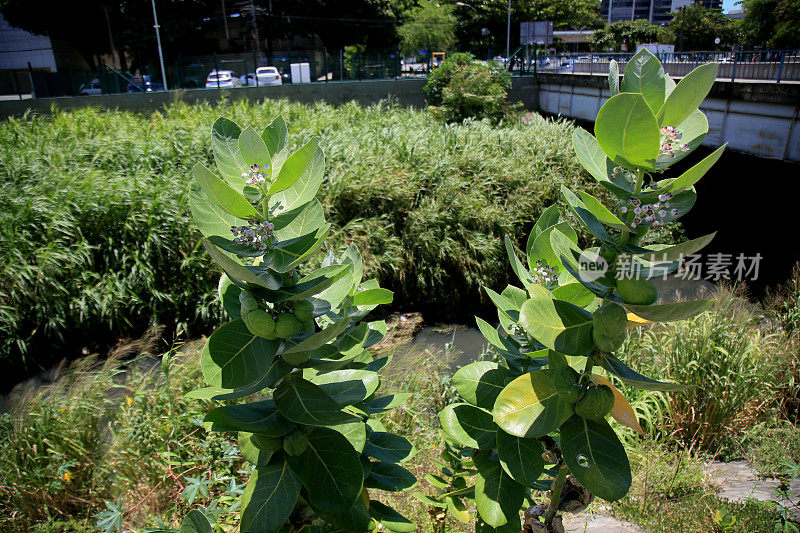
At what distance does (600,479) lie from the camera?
1162 millimetres

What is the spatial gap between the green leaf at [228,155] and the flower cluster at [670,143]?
0.95 metres

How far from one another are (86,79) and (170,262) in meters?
14.3

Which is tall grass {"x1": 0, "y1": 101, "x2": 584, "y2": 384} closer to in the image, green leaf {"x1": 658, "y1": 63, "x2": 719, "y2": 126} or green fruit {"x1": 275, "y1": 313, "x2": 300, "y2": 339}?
green fruit {"x1": 275, "y1": 313, "x2": 300, "y2": 339}

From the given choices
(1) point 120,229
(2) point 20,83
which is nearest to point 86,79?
(2) point 20,83

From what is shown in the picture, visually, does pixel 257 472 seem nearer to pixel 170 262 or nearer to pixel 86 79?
pixel 170 262

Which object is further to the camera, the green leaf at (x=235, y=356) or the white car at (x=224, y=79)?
the white car at (x=224, y=79)

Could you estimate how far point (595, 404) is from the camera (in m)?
1.18

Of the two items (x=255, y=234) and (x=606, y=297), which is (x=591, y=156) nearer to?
(x=606, y=297)

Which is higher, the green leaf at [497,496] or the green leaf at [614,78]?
the green leaf at [614,78]

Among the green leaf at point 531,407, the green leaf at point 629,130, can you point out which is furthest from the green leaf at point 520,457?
the green leaf at point 629,130

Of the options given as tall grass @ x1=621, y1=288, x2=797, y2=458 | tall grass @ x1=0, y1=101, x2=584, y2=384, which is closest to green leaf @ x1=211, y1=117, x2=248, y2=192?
tall grass @ x1=621, y1=288, x2=797, y2=458

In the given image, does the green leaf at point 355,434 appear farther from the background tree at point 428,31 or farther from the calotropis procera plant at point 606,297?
the background tree at point 428,31

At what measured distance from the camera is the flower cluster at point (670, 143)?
1.13 m

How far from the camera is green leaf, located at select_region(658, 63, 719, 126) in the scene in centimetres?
105
